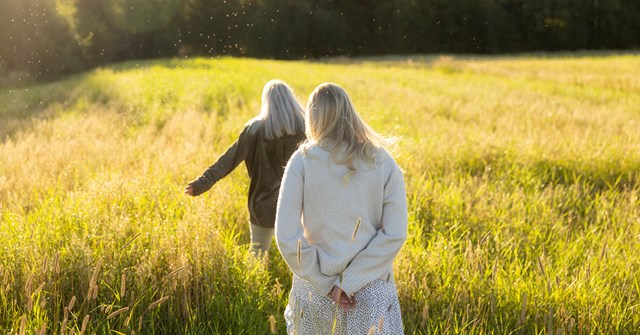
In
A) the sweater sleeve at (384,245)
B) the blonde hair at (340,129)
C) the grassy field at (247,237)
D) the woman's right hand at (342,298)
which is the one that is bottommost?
the grassy field at (247,237)

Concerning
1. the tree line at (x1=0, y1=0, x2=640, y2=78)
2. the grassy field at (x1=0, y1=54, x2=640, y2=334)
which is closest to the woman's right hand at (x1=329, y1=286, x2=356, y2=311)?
the grassy field at (x1=0, y1=54, x2=640, y2=334)

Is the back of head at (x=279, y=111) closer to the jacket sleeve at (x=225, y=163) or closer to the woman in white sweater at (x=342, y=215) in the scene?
the jacket sleeve at (x=225, y=163)

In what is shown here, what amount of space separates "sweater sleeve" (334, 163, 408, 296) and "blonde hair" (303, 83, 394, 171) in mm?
176

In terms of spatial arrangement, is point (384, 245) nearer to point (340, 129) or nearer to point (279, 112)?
point (340, 129)

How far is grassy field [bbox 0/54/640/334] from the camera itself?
10.7ft

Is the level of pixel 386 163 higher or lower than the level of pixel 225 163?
higher

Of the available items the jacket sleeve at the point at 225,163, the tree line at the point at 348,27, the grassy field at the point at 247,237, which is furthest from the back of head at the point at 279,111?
the tree line at the point at 348,27

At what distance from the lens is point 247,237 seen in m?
4.79

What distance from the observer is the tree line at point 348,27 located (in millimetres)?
48406

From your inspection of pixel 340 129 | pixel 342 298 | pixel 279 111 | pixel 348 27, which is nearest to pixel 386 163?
pixel 340 129

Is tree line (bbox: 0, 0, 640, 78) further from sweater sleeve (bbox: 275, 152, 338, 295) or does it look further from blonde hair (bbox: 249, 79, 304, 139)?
sweater sleeve (bbox: 275, 152, 338, 295)

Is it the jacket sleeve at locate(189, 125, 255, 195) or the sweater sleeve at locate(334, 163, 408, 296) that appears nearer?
the sweater sleeve at locate(334, 163, 408, 296)

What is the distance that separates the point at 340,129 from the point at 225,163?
1653 millimetres

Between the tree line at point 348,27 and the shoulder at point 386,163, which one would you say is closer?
the shoulder at point 386,163
